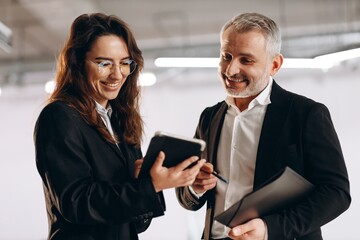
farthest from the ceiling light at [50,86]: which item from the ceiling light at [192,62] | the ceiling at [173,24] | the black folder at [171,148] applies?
the ceiling light at [192,62]

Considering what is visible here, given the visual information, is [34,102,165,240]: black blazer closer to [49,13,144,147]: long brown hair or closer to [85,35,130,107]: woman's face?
[49,13,144,147]: long brown hair

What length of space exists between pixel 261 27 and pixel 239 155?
18.2 inches

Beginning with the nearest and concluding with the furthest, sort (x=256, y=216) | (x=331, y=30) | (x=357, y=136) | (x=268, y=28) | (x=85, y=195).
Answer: (x=85, y=195), (x=256, y=216), (x=268, y=28), (x=331, y=30), (x=357, y=136)

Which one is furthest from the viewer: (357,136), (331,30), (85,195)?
(357,136)

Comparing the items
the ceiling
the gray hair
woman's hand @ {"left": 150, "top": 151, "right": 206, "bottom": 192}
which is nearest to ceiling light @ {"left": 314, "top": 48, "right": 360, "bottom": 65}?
the ceiling

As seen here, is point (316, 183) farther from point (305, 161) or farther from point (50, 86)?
point (50, 86)

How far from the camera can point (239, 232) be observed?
5.43ft

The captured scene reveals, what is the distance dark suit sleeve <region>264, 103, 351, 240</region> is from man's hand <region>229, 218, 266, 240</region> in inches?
1.0

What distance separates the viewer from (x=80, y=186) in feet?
5.25

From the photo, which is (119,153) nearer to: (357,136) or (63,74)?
(63,74)

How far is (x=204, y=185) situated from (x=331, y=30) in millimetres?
6717

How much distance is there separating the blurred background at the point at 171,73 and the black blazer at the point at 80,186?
15.6 ft

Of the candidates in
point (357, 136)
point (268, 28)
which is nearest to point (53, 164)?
point (268, 28)

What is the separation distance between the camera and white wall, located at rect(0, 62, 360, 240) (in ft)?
30.0
